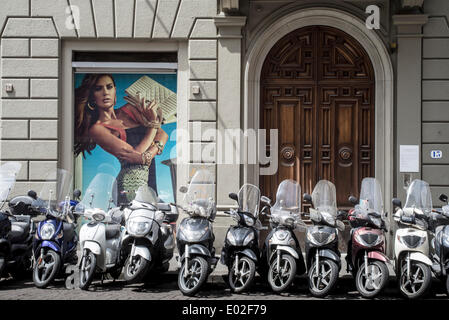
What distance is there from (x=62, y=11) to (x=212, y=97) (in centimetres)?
317

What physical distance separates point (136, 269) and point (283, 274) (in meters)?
1.84

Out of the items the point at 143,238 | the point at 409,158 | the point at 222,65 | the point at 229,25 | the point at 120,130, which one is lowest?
the point at 143,238

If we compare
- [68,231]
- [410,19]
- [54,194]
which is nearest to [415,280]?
[68,231]

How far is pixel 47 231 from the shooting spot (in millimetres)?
6984

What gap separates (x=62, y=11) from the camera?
32.3 feet

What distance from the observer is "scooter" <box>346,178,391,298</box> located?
650 cm

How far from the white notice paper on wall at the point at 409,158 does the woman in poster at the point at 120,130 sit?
432cm

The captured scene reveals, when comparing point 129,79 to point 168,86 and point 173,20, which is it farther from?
point 173,20

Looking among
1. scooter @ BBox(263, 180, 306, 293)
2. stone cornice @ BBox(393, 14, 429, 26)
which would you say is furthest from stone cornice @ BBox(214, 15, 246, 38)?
scooter @ BBox(263, 180, 306, 293)

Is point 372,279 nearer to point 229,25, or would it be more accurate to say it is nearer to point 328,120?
point 328,120

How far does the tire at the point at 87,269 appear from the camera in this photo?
671 centimetres

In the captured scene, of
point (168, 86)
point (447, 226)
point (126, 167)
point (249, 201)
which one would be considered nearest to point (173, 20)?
point (168, 86)

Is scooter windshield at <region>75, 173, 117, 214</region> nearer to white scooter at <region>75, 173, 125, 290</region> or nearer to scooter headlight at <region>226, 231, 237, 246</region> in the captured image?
white scooter at <region>75, 173, 125, 290</region>

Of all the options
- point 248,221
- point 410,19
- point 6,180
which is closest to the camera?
point 248,221
